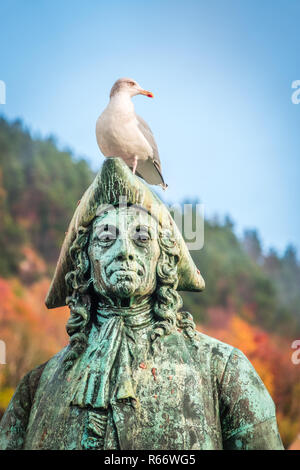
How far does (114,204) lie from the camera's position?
3982mm

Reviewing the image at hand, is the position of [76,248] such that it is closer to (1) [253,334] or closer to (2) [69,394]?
(2) [69,394]

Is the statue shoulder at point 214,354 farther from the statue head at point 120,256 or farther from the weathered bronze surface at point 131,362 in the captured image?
the statue head at point 120,256

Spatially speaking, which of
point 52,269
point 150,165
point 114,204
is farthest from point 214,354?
point 52,269

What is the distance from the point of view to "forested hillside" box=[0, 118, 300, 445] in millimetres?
21688

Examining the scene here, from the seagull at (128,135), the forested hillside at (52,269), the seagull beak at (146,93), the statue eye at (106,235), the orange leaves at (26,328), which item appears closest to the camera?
the statue eye at (106,235)

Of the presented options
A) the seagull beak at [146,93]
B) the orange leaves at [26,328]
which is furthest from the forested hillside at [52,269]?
the seagull beak at [146,93]

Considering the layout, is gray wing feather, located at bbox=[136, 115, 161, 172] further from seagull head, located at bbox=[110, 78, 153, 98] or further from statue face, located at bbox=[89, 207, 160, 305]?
statue face, located at bbox=[89, 207, 160, 305]

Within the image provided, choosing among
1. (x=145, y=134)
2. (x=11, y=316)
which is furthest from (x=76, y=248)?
(x=11, y=316)

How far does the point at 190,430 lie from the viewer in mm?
3398

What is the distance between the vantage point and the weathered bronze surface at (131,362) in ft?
11.3

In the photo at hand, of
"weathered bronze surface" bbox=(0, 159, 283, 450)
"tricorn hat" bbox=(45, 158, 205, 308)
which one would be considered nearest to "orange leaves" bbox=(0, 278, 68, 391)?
"tricorn hat" bbox=(45, 158, 205, 308)

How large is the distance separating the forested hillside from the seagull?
1509 cm

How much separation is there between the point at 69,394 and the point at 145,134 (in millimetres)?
2317

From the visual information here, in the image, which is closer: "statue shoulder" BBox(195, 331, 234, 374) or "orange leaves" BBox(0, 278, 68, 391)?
"statue shoulder" BBox(195, 331, 234, 374)
